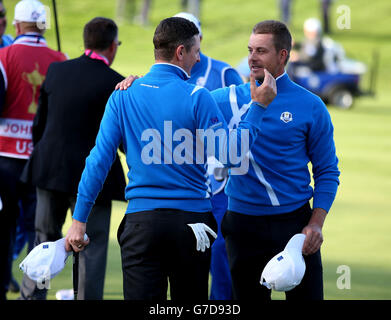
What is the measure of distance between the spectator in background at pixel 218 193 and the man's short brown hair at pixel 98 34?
0.67m

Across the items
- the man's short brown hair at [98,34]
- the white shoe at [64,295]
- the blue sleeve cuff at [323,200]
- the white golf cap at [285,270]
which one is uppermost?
the man's short brown hair at [98,34]

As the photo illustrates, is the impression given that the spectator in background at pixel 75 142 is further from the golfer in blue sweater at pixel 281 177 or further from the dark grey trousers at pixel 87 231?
the golfer in blue sweater at pixel 281 177

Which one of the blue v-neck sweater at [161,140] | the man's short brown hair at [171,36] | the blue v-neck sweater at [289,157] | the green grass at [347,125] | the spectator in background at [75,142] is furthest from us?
the green grass at [347,125]

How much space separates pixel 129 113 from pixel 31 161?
1954 mm

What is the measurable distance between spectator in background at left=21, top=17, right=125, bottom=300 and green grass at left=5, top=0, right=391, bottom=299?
938mm

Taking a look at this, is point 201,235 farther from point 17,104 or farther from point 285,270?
point 17,104

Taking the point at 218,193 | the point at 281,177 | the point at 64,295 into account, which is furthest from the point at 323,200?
the point at 64,295

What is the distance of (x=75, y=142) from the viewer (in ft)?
17.8

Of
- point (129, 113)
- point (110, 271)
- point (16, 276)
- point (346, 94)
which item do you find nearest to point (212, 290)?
point (110, 271)

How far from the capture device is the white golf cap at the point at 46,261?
3.95 metres

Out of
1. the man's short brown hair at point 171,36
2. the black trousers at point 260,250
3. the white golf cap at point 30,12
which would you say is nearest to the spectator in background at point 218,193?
the white golf cap at point 30,12

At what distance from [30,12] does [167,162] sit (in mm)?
2890

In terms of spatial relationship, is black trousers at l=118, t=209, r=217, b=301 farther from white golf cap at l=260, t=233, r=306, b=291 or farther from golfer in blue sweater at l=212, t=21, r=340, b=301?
golfer in blue sweater at l=212, t=21, r=340, b=301
